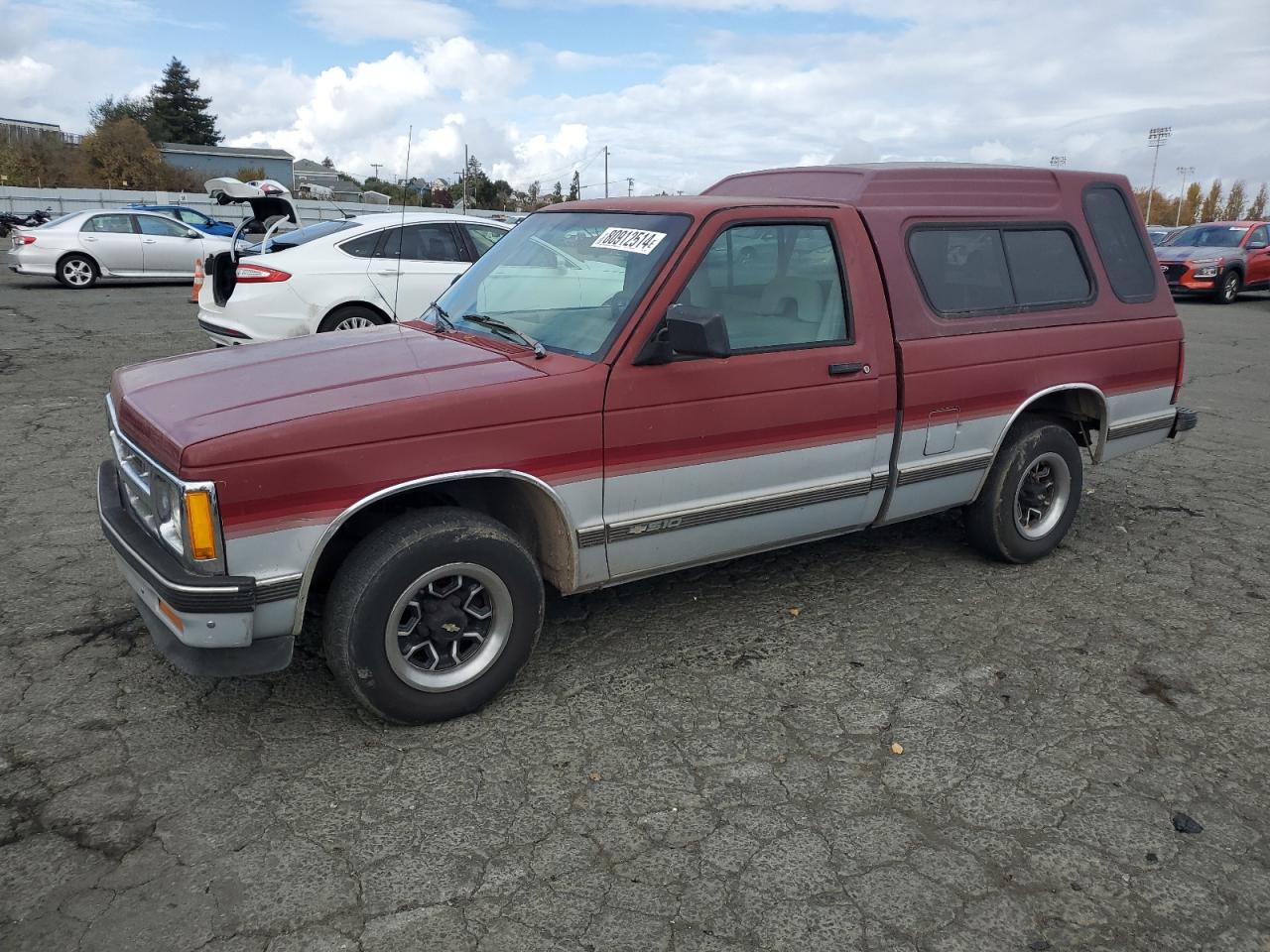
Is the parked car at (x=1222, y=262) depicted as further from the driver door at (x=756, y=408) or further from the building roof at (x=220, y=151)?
the building roof at (x=220, y=151)

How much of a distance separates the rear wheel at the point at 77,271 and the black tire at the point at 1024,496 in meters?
17.6

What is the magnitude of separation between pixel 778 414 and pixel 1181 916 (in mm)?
2119

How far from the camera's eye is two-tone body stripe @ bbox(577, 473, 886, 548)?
3639 mm

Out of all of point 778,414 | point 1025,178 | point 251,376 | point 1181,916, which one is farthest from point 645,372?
point 1025,178

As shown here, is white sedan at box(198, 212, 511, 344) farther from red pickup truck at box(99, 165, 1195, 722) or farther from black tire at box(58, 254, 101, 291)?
black tire at box(58, 254, 101, 291)

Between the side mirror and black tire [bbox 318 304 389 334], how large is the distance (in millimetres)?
5929

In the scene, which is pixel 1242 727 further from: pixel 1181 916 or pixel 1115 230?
pixel 1115 230

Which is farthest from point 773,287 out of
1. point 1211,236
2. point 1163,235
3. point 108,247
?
point 1163,235

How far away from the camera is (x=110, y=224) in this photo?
17844 millimetres

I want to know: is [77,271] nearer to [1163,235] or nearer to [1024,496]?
[1024,496]

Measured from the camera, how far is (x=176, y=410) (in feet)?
10.5

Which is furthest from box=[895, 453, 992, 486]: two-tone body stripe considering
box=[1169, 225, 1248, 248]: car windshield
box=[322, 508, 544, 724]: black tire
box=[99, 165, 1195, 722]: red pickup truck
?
box=[1169, 225, 1248, 248]: car windshield

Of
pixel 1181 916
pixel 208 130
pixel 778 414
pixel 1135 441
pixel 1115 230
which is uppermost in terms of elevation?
pixel 208 130

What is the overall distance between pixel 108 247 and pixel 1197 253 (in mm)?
21458
